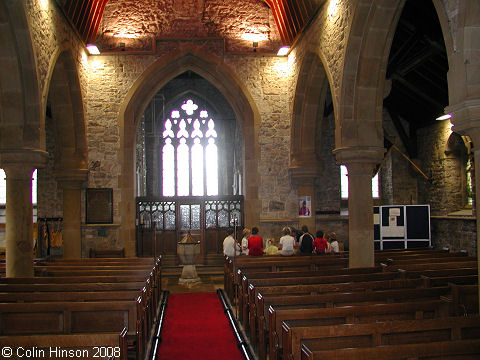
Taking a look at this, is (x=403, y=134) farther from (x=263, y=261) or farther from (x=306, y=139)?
(x=263, y=261)

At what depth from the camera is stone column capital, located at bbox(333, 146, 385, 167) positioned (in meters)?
7.80

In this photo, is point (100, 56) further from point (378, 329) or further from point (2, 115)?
point (378, 329)

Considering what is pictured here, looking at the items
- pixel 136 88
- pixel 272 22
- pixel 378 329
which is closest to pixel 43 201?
pixel 136 88

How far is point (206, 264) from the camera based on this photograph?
12914mm

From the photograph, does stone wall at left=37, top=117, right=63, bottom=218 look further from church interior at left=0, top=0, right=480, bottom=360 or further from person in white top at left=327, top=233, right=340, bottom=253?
person in white top at left=327, top=233, right=340, bottom=253

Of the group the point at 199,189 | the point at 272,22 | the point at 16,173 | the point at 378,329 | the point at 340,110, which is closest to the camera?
the point at 378,329

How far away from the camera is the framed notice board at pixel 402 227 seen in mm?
12148

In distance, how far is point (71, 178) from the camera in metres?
11.5

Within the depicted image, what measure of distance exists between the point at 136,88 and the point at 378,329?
9.99 meters

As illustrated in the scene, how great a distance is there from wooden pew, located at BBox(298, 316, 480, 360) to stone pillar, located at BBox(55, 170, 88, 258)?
9229 millimetres

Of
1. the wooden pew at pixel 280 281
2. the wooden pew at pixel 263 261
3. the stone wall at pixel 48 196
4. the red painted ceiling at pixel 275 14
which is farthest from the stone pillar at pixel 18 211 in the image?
the stone wall at pixel 48 196

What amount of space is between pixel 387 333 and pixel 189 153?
17301mm

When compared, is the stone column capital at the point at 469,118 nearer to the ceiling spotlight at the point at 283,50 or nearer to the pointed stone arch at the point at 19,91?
the pointed stone arch at the point at 19,91

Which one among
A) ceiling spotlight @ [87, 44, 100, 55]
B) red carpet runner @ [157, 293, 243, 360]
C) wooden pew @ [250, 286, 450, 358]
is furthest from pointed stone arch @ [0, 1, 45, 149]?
wooden pew @ [250, 286, 450, 358]
